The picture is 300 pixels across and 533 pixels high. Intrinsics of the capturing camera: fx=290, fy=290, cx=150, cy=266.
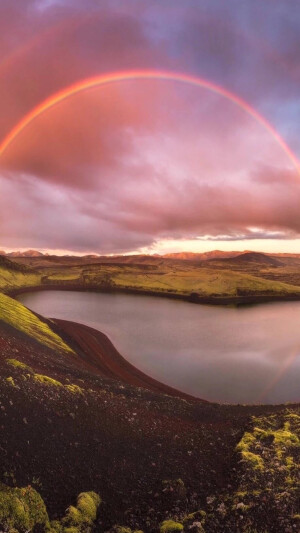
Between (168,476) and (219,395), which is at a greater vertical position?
(168,476)

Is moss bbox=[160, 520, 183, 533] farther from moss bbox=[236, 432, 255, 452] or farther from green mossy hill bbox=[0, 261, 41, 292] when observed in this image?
green mossy hill bbox=[0, 261, 41, 292]

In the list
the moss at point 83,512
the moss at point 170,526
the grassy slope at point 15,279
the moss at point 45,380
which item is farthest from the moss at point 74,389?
the grassy slope at point 15,279

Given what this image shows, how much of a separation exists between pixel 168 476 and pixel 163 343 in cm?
5022

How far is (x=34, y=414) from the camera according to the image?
12.7 m

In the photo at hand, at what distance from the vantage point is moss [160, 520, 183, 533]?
899 centimetres

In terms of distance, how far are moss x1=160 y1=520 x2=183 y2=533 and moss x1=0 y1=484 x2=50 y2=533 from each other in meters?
3.52

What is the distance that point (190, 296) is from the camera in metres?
146

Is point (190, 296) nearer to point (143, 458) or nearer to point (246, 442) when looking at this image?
point (246, 442)

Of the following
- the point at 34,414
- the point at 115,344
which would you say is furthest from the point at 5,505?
the point at 115,344

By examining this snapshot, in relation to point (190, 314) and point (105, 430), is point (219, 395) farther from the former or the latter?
point (190, 314)

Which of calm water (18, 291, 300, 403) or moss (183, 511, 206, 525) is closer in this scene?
moss (183, 511, 206, 525)

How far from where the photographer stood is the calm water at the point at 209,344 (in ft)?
127

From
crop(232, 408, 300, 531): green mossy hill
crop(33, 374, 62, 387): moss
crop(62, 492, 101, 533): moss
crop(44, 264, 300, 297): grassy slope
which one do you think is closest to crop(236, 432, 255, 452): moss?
crop(232, 408, 300, 531): green mossy hill

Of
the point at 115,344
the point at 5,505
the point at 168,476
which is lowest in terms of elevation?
the point at 115,344
